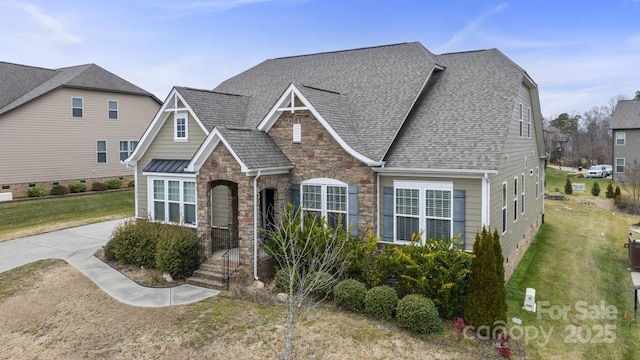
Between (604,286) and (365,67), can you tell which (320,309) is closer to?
(604,286)

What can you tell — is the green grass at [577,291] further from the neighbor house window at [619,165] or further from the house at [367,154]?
the neighbor house window at [619,165]

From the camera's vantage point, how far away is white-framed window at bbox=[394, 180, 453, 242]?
40.8 ft

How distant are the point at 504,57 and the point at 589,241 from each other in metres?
10.4

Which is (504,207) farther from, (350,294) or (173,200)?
(173,200)

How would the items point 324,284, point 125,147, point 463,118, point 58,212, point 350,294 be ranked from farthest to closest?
point 125,147 < point 58,212 < point 463,118 < point 324,284 < point 350,294

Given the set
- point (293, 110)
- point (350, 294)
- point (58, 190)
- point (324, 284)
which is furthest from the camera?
point (58, 190)

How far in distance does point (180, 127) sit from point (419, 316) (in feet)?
39.6

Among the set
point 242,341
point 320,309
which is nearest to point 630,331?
point 320,309

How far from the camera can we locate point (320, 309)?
37.6 feet

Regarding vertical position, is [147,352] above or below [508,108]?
below

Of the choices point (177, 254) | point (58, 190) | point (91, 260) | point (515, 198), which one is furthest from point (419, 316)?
point (58, 190)

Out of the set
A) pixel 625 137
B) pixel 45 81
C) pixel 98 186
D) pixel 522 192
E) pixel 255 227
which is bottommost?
pixel 255 227

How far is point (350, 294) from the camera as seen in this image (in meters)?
11.3

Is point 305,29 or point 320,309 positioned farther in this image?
point 305,29
